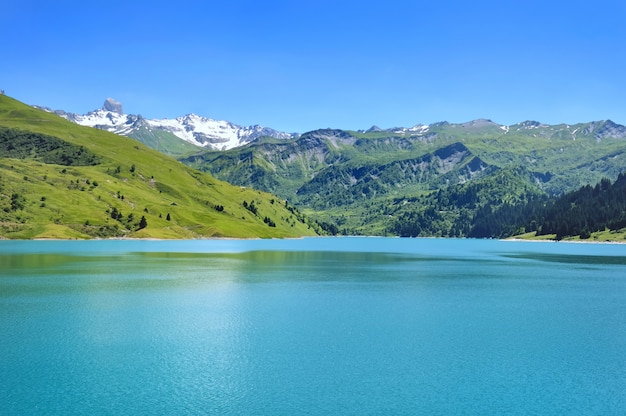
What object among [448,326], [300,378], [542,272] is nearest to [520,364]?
[448,326]

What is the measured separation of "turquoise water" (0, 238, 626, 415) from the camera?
39.8 metres

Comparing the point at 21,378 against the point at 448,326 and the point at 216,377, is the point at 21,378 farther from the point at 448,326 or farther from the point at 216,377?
the point at 448,326

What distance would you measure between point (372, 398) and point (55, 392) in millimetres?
25156

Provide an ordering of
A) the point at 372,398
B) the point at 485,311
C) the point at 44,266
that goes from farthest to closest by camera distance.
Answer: the point at 44,266
the point at 485,311
the point at 372,398

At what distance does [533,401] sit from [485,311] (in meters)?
41.6

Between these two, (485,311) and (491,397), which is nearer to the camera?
(491,397)

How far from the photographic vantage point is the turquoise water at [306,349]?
39.8 meters

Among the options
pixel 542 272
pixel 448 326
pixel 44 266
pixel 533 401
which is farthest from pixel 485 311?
pixel 44 266

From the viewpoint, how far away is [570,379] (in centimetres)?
4609

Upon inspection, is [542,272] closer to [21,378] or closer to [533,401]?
[533,401]

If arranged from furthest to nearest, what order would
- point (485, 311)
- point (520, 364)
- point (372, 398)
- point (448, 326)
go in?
point (485, 311) < point (448, 326) < point (520, 364) < point (372, 398)

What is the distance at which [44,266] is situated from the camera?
13650 cm

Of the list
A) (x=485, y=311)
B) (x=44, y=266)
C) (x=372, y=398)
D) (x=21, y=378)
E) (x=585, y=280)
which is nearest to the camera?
(x=372, y=398)

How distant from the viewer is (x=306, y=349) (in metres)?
55.6
